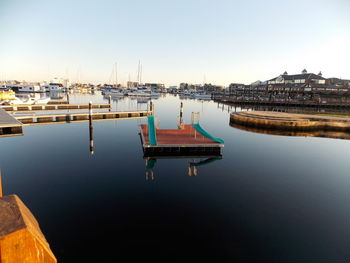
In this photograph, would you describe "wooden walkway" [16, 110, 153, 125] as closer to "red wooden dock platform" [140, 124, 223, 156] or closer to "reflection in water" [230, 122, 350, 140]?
"red wooden dock platform" [140, 124, 223, 156]

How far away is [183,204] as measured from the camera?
1154cm

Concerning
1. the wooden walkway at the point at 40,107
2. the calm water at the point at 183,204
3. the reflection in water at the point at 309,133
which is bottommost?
the calm water at the point at 183,204

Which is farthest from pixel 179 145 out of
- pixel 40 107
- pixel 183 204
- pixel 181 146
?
pixel 40 107

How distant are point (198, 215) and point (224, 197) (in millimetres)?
2725

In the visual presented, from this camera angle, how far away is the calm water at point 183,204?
8.34 meters

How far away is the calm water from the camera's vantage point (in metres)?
8.34

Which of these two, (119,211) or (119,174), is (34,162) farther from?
(119,211)

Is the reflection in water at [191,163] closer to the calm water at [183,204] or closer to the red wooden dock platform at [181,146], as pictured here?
the calm water at [183,204]

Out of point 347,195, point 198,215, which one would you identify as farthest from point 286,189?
point 198,215

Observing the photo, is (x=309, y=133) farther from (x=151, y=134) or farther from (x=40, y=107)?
(x=40, y=107)

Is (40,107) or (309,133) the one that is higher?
(40,107)

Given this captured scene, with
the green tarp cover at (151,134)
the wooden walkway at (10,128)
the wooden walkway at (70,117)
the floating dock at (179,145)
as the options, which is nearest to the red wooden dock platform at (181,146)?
the floating dock at (179,145)

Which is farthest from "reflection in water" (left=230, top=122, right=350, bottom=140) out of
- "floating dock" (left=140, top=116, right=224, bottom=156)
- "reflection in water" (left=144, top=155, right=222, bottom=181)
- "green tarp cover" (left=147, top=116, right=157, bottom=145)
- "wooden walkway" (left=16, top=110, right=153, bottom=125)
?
"wooden walkway" (left=16, top=110, right=153, bottom=125)

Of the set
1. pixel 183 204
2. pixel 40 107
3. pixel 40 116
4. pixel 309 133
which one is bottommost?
pixel 183 204
